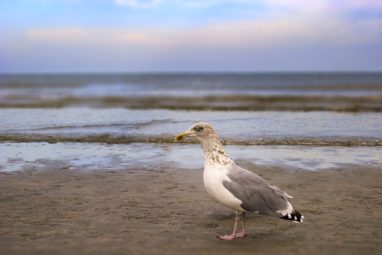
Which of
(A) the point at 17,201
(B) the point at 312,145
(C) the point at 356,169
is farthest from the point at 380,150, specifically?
(A) the point at 17,201

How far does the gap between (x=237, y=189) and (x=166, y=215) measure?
161cm

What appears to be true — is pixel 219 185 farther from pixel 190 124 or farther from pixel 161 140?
pixel 190 124

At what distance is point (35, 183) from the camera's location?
29.9 ft

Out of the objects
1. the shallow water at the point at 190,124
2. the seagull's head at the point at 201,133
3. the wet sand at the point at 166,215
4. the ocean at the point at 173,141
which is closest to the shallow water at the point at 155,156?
the ocean at the point at 173,141

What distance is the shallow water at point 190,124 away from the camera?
14.6 meters

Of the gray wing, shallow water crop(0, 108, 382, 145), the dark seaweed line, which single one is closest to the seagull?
the gray wing

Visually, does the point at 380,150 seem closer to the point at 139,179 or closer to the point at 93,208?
the point at 139,179

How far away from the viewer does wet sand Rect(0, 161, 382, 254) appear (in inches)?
224

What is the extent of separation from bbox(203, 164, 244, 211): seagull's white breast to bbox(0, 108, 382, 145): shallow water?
8.11 meters

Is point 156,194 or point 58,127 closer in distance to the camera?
point 156,194

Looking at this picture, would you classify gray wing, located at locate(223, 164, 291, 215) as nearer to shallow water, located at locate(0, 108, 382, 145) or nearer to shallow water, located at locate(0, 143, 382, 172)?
shallow water, located at locate(0, 143, 382, 172)

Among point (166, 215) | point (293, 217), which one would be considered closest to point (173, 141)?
point (166, 215)

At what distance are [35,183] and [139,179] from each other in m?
1.83

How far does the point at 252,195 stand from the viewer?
5789 mm
